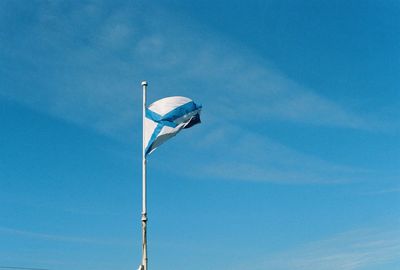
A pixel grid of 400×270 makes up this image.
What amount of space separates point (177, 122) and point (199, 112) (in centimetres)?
162

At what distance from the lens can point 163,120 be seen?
31703 millimetres

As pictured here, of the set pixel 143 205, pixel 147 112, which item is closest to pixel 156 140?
pixel 147 112

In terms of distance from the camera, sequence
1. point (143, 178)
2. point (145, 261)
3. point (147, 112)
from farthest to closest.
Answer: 1. point (147, 112)
2. point (143, 178)
3. point (145, 261)

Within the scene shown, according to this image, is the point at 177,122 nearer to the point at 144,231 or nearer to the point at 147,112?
the point at 147,112

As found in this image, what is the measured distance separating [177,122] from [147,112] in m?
1.79

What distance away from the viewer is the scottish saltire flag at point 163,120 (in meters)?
31.5

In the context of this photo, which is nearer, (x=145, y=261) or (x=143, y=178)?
(x=145, y=261)

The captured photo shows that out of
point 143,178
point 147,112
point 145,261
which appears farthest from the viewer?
point 147,112

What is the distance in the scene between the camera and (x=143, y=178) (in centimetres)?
2967

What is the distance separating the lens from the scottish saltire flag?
31469mm

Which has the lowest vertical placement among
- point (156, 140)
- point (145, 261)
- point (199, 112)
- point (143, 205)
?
point (145, 261)

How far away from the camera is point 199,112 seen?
33.1 metres

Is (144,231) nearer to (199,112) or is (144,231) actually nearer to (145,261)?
(145,261)

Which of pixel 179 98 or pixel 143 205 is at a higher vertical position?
pixel 179 98
